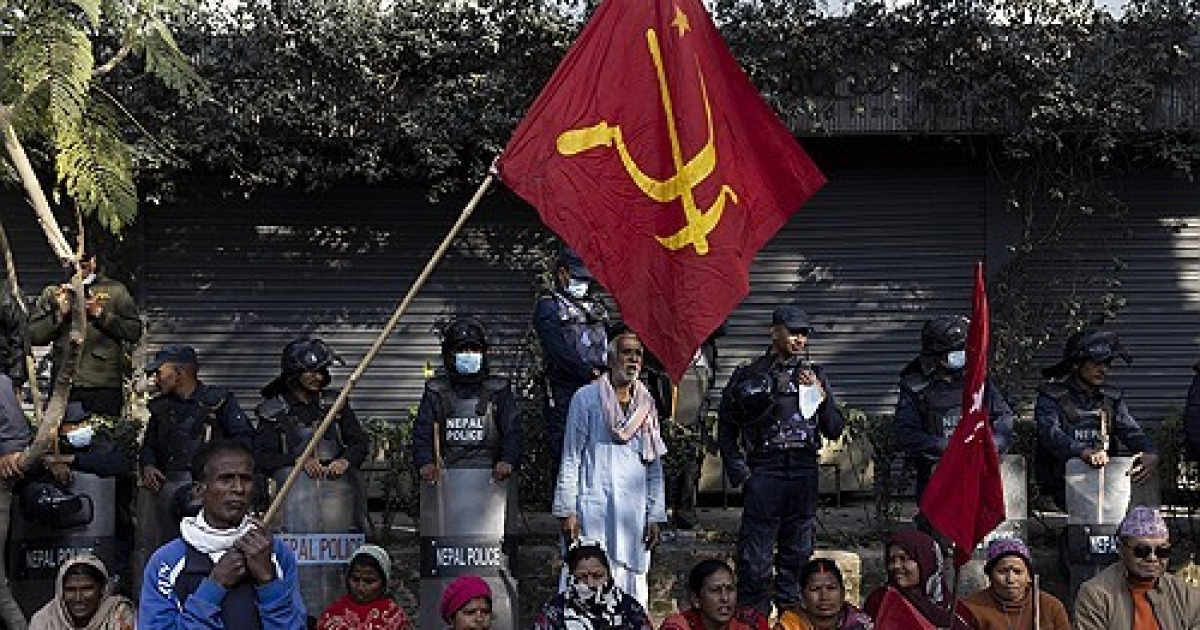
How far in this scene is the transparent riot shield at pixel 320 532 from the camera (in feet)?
32.8

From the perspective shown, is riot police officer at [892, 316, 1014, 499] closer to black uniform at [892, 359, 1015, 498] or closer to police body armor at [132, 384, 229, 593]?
black uniform at [892, 359, 1015, 498]

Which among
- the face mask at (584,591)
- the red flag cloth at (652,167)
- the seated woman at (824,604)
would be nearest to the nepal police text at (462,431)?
the face mask at (584,591)

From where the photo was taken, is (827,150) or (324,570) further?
(827,150)

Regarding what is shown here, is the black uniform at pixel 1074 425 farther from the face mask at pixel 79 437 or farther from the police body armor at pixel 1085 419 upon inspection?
the face mask at pixel 79 437

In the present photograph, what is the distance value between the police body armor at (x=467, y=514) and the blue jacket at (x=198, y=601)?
14.9 ft

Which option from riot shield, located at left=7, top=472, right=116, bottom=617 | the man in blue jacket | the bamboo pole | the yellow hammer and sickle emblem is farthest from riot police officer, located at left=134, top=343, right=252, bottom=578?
the man in blue jacket

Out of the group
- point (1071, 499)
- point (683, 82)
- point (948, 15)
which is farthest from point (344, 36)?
point (683, 82)

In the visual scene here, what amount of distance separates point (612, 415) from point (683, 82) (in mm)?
3267

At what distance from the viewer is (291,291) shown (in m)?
14.9

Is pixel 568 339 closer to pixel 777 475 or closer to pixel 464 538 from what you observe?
pixel 464 538

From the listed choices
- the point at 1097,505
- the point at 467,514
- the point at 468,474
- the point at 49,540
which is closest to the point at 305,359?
the point at 468,474

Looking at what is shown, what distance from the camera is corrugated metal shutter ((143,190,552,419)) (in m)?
14.8

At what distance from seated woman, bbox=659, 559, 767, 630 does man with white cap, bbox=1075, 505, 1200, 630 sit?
5.21 feet

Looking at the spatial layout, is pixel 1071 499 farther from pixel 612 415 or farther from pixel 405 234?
pixel 405 234
